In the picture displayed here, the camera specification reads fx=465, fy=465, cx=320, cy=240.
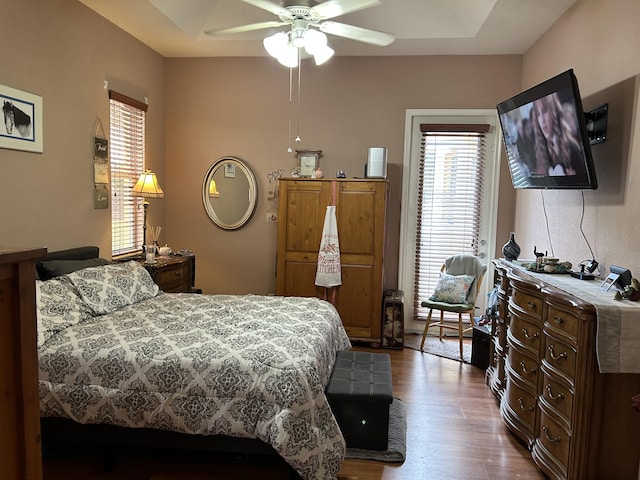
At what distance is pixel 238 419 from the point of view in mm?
2189

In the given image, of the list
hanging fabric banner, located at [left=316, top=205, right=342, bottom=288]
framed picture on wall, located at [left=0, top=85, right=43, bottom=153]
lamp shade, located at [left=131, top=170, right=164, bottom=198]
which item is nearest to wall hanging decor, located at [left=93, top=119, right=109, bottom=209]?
lamp shade, located at [left=131, top=170, right=164, bottom=198]

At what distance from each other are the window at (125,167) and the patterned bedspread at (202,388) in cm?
201

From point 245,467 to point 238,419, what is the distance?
53cm

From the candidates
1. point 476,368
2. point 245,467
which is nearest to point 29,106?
point 245,467

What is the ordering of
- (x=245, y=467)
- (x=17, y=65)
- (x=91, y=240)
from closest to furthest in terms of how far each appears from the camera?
1. (x=245, y=467)
2. (x=17, y=65)
3. (x=91, y=240)

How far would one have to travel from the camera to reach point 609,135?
2787 millimetres

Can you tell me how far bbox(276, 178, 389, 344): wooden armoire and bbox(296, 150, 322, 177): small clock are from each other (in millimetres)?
378

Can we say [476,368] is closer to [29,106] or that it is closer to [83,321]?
[83,321]

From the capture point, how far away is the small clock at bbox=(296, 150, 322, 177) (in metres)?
4.86

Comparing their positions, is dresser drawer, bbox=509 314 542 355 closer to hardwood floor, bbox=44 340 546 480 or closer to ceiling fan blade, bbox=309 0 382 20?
hardwood floor, bbox=44 340 546 480

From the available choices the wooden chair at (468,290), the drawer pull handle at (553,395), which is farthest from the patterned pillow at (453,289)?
the drawer pull handle at (553,395)

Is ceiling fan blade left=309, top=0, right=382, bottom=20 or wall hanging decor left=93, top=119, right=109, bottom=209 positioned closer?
ceiling fan blade left=309, top=0, right=382, bottom=20

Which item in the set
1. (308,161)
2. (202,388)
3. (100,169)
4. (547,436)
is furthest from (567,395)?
(100,169)

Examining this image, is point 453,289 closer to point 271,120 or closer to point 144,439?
point 271,120
